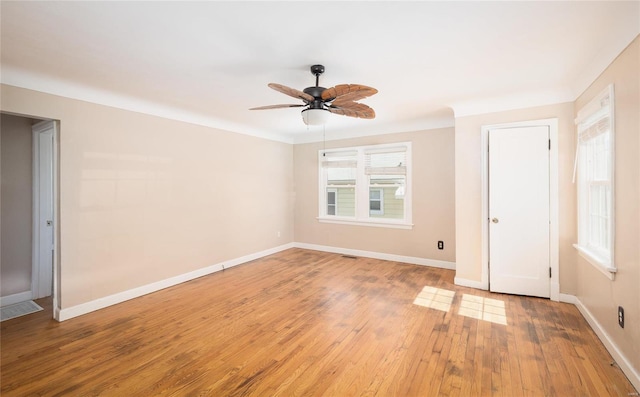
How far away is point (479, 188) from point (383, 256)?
A: 220 centimetres

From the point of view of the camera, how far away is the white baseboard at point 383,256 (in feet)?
16.0

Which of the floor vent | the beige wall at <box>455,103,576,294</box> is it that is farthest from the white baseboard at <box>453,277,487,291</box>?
the floor vent

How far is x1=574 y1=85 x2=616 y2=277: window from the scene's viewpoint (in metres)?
2.39

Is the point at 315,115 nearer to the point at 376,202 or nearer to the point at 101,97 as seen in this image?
the point at 101,97

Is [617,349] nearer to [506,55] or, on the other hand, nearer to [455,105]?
[506,55]

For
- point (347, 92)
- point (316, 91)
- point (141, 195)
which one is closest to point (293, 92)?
point (316, 91)

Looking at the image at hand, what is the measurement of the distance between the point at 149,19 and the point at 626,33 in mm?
3404

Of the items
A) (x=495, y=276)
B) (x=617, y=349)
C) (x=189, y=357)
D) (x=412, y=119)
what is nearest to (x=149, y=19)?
(x=189, y=357)

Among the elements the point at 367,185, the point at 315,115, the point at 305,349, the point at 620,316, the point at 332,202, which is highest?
the point at 315,115

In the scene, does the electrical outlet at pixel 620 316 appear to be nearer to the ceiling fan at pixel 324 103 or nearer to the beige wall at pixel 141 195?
the ceiling fan at pixel 324 103

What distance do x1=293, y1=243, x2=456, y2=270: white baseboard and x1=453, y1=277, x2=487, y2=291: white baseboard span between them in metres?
0.74

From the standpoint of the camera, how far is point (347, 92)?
7.80 ft

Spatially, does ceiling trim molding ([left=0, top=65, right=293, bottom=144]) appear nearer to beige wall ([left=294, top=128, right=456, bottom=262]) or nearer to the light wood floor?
the light wood floor

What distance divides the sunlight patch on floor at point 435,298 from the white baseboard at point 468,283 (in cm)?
35
